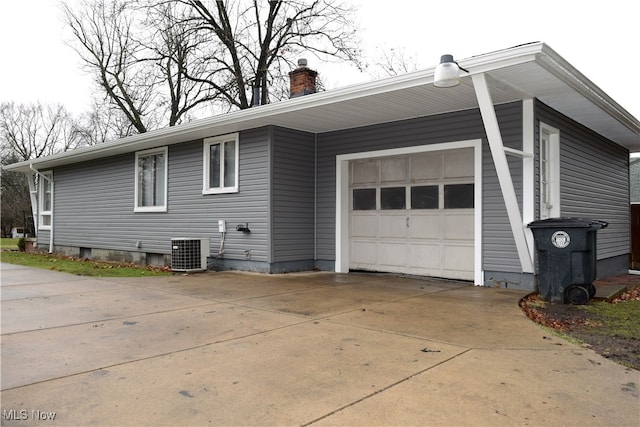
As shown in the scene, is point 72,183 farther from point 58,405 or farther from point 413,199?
point 58,405

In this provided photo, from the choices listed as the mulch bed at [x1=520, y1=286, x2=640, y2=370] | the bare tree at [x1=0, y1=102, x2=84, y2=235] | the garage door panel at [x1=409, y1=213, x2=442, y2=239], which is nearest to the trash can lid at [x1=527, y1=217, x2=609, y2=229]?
the mulch bed at [x1=520, y1=286, x2=640, y2=370]

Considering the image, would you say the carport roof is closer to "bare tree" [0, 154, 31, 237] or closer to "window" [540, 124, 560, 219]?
"window" [540, 124, 560, 219]

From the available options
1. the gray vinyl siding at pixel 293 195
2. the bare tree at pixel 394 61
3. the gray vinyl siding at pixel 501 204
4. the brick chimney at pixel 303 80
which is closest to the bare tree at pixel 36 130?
the bare tree at pixel 394 61

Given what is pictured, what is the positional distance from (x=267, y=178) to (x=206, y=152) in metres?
1.93

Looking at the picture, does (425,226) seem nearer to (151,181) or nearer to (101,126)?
(151,181)

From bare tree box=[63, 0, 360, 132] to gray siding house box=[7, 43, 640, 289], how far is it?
325 inches

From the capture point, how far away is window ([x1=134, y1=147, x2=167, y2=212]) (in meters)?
10.9

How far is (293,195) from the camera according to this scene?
349 inches

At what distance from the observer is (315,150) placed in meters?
9.30

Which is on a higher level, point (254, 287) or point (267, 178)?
point (267, 178)

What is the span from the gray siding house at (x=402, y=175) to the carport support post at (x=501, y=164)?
2 centimetres

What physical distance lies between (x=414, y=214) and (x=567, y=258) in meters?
2.84

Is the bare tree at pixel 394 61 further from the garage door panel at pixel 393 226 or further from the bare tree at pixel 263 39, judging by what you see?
the garage door panel at pixel 393 226

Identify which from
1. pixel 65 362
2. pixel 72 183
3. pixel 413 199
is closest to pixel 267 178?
pixel 413 199
